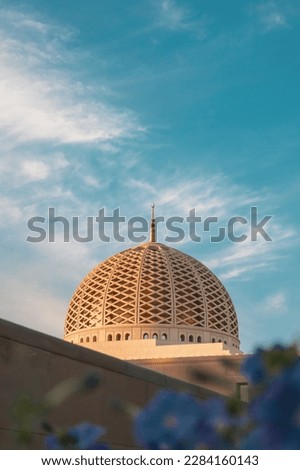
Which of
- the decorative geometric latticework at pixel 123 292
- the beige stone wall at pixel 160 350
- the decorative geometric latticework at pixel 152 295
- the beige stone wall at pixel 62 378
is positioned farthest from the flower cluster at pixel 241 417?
the decorative geometric latticework at pixel 123 292

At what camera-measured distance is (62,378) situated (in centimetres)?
581

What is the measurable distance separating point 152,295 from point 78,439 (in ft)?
114

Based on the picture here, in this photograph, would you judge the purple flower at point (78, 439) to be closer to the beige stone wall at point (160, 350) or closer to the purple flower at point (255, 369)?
the purple flower at point (255, 369)

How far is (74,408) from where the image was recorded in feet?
19.5

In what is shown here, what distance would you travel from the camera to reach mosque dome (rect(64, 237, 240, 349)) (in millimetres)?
34688

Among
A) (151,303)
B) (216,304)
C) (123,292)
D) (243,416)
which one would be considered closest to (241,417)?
(243,416)

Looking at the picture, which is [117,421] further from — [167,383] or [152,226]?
[152,226]

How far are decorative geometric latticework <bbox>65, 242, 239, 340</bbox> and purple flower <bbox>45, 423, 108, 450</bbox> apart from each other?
110 ft

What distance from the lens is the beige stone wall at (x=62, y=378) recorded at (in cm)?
521

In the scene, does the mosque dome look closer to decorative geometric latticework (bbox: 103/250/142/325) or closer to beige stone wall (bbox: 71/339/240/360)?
decorative geometric latticework (bbox: 103/250/142/325)

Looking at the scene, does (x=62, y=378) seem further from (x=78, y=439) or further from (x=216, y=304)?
(x=216, y=304)

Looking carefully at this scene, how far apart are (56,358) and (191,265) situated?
107 feet

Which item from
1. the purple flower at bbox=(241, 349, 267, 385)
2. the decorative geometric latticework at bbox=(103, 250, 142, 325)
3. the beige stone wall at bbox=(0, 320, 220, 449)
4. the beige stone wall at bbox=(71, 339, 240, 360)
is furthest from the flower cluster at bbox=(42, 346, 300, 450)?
the decorative geometric latticework at bbox=(103, 250, 142, 325)

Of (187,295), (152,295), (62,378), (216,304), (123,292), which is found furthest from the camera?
(216,304)
